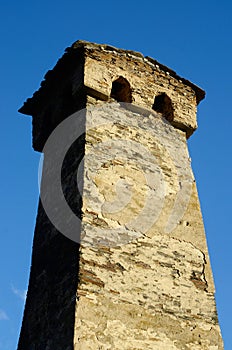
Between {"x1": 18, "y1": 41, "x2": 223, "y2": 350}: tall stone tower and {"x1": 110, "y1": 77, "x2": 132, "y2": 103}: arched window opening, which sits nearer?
{"x1": 18, "y1": 41, "x2": 223, "y2": 350}: tall stone tower

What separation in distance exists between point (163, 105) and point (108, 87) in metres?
1.09

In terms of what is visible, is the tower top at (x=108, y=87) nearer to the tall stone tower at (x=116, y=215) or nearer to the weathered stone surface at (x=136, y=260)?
the tall stone tower at (x=116, y=215)

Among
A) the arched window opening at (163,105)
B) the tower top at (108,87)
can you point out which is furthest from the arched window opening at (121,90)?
the arched window opening at (163,105)

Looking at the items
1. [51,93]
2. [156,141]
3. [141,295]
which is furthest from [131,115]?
[141,295]

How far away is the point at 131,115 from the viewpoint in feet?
24.1

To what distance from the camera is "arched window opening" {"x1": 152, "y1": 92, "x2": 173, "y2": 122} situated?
7898 millimetres

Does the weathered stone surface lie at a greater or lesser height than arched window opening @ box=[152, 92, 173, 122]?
lesser

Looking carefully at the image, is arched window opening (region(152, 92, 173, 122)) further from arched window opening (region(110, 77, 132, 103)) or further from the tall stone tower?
arched window opening (region(110, 77, 132, 103))

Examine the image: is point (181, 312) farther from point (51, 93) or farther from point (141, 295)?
point (51, 93)

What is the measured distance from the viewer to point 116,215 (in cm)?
616

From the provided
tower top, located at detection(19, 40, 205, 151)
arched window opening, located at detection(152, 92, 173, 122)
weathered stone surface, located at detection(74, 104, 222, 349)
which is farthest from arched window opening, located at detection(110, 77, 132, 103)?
arched window opening, located at detection(152, 92, 173, 122)

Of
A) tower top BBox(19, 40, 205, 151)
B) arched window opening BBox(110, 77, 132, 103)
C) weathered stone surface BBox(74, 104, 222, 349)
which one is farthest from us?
arched window opening BBox(110, 77, 132, 103)

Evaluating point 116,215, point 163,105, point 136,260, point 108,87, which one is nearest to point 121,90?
point 108,87

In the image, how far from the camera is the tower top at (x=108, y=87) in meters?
7.27
